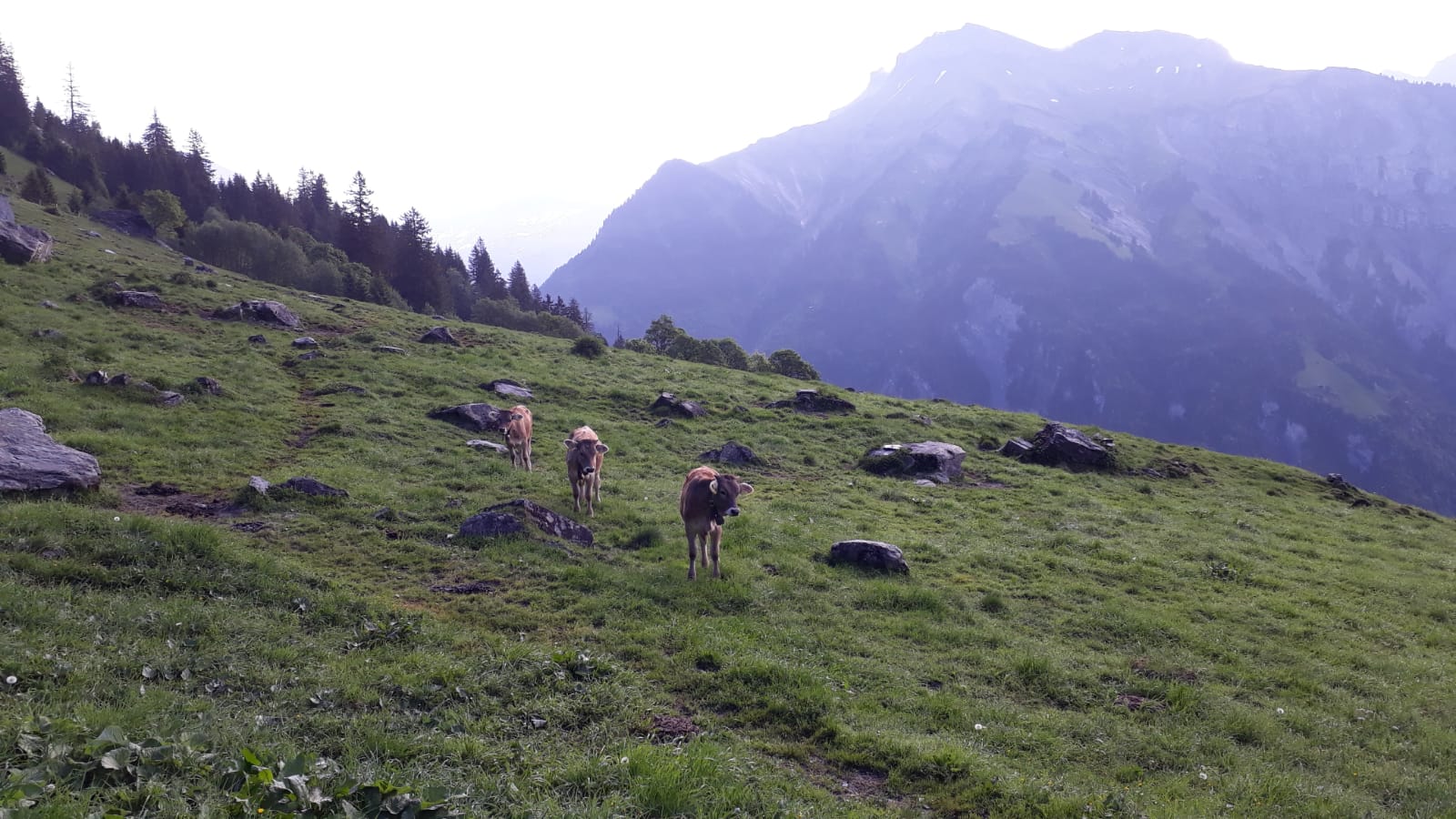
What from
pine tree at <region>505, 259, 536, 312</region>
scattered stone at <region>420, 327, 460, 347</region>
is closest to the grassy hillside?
scattered stone at <region>420, 327, 460, 347</region>

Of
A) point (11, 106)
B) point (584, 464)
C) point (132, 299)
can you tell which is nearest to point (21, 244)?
point (132, 299)

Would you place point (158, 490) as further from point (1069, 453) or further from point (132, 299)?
point (1069, 453)

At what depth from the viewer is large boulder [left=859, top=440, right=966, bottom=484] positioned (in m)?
27.9

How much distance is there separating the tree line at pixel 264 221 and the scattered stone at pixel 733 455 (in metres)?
53.0

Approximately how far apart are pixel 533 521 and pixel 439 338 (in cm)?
2823

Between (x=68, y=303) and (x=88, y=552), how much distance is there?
1134 inches

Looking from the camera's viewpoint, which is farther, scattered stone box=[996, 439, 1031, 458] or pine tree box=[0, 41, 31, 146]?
pine tree box=[0, 41, 31, 146]

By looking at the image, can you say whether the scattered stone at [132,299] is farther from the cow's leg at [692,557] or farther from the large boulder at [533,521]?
the cow's leg at [692,557]

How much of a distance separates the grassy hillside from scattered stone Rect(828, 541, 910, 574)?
0.49 m

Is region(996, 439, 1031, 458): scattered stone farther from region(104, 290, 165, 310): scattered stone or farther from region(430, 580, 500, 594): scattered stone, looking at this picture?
region(104, 290, 165, 310): scattered stone

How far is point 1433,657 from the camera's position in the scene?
46.8 feet

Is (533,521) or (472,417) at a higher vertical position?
(472,417)

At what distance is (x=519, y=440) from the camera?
22703 millimetres

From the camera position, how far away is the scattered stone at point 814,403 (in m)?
36.3
